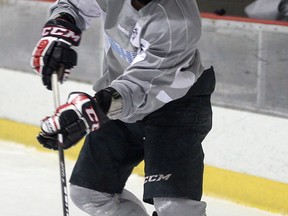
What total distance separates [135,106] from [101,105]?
0.41 feet

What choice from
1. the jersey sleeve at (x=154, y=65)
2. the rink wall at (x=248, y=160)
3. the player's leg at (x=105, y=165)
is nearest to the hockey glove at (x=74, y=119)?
the jersey sleeve at (x=154, y=65)

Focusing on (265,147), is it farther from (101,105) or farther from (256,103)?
(101,105)

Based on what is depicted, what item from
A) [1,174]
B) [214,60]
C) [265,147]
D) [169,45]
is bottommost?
[1,174]

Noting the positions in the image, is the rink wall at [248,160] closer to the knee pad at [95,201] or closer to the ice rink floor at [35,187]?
the ice rink floor at [35,187]

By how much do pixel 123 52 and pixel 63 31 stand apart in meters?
0.19

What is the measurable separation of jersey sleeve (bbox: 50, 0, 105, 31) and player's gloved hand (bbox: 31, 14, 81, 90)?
0.10 metres

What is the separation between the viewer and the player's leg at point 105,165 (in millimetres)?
2588

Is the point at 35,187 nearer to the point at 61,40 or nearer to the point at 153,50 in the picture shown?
the point at 61,40

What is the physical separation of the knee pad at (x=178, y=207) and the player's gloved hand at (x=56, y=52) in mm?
466

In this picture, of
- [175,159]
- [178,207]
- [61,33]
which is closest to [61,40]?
[61,33]

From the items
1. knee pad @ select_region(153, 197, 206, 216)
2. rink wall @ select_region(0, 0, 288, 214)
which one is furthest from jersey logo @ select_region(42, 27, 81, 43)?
rink wall @ select_region(0, 0, 288, 214)

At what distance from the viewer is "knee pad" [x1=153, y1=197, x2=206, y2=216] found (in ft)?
7.95

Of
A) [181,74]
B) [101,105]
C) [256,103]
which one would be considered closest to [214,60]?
[256,103]

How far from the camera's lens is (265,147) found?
3543 mm
